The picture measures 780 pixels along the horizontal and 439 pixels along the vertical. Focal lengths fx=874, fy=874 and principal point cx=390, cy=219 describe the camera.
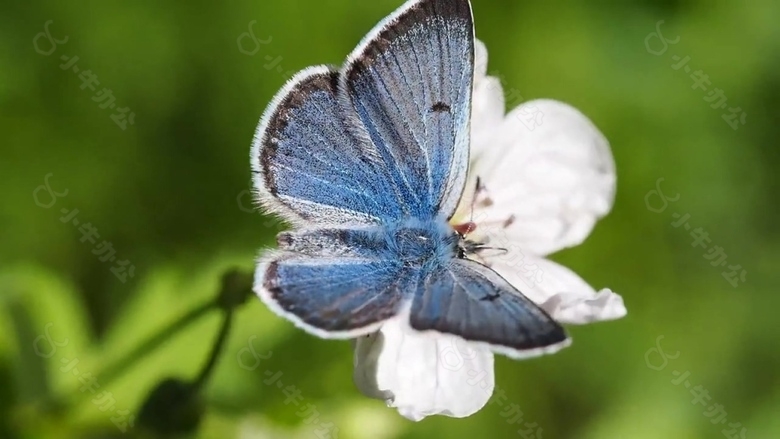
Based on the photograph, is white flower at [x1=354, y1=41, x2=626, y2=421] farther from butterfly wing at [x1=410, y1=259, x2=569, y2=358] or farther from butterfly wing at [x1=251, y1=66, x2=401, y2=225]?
butterfly wing at [x1=410, y1=259, x2=569, y2=358]

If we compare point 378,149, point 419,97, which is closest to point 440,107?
point 419,97

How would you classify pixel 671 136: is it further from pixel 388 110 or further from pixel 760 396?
pixel 388 110

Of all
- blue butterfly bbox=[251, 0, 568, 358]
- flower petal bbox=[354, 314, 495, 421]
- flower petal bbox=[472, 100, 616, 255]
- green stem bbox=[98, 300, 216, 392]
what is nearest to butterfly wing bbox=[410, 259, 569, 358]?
blue butterfly bbox=[251, 0, 568, 358]

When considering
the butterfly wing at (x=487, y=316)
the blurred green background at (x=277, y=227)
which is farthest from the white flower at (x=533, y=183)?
the blurred green background at (x=277, y=227)

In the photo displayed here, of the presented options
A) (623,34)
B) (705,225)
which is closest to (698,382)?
(705,225)

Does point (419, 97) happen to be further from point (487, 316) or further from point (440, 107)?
point (487, 316)
